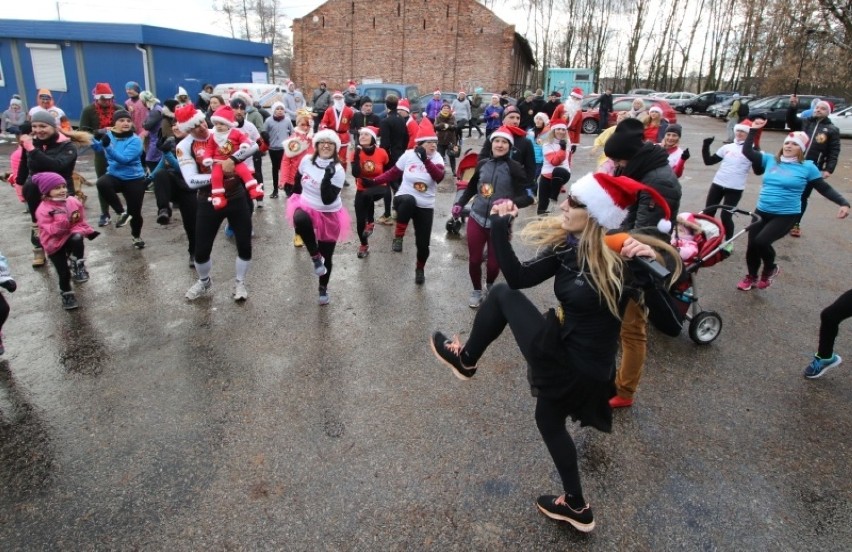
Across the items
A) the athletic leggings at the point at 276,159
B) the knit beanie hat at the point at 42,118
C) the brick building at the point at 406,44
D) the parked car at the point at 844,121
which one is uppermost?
the brick building at the point at 406,44

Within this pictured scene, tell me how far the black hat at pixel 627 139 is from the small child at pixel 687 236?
1.21 m

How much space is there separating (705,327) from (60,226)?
6.16m

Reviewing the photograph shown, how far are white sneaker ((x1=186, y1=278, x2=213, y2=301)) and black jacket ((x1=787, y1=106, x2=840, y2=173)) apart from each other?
8451 millimetres

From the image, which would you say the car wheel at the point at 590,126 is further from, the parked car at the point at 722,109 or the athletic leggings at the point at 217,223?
the athletic leggings at the point at 217,223

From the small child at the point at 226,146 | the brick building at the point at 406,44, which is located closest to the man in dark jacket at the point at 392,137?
the small child at the point at 226,146

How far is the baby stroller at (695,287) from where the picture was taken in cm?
439

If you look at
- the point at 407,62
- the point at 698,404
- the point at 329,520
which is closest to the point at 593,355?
the point at 329,520

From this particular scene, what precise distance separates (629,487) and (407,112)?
7925 millimetres

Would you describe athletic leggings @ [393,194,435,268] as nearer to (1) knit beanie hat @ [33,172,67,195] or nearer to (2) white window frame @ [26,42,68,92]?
(1) knit beanie hat @ [33,172,67,195]

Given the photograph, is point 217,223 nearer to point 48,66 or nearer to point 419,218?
point 419,218

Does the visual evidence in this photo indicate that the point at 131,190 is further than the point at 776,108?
No

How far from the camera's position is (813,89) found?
1242 inches

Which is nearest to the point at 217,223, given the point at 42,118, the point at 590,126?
the point at 42,118

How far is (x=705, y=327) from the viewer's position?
14.9 feet
